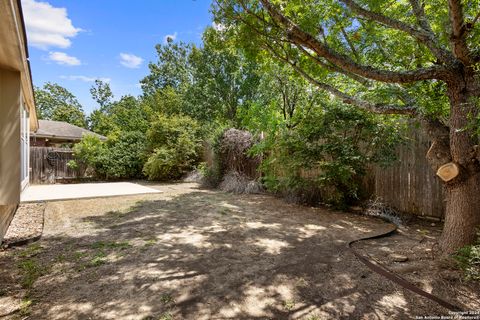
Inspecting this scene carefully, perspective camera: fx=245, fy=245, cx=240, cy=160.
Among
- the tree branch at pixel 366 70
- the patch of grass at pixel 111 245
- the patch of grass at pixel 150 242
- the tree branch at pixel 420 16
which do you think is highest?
the tree branch at pixel 420 16

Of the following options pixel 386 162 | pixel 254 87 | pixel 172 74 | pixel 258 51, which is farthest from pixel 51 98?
pixel 386 162

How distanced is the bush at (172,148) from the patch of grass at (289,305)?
31.5 feet

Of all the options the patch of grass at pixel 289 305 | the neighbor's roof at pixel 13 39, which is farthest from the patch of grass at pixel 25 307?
the neighbor's roof at pixel 13 39

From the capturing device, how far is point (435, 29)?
3965 millimetres

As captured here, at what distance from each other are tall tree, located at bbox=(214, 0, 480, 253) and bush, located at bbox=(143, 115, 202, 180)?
7204mm

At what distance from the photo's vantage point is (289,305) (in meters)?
2.04

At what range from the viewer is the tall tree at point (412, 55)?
8.71 ft

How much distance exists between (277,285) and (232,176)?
6710mm

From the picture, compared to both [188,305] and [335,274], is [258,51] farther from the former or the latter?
[188,305]

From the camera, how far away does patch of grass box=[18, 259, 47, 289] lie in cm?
237

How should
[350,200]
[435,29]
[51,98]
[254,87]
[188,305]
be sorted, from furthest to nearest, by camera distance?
[51,98]
[254,87]
[350,200]
[435,29]
[188,305]

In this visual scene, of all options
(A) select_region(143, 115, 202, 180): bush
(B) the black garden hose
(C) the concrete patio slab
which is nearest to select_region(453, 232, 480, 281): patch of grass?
(B) the black garden hose

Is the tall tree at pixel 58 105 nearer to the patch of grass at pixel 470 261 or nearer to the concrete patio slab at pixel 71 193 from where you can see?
the concrete patio slab at pixel 71 193

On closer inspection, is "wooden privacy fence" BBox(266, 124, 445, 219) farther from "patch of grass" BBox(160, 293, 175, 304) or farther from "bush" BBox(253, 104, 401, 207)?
"patch of grass" BBox(160, 293, 175, 304)
